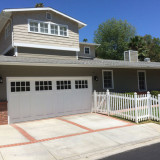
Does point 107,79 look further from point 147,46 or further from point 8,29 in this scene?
point 147,46

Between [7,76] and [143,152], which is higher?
[7,76]

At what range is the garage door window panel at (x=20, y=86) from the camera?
29.7ft

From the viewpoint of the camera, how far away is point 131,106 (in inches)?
375

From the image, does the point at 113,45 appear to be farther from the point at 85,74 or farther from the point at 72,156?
the point at 72,156

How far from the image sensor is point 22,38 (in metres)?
11.7

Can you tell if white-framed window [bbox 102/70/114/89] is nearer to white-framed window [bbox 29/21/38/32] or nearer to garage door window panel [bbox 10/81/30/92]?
garage door window panel [bbox 10/81/30/92]

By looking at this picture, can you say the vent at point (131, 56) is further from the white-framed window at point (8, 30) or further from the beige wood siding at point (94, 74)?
the white-framed window at point (8, 30)

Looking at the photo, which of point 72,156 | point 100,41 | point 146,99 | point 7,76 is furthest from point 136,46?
point 72,156

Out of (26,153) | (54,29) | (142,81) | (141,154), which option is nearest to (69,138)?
(26,153)

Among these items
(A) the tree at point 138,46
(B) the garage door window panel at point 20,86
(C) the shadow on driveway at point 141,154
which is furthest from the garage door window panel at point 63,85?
(A) the tree at point 138,46

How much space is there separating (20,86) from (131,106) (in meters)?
5.82

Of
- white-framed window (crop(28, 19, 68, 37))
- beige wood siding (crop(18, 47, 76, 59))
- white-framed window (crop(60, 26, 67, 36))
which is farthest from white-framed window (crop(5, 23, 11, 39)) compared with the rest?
white-framed window (crop(60, 26, 67, 36))

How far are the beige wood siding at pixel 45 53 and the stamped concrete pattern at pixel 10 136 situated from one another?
570cm

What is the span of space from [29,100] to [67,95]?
89.1 inches
